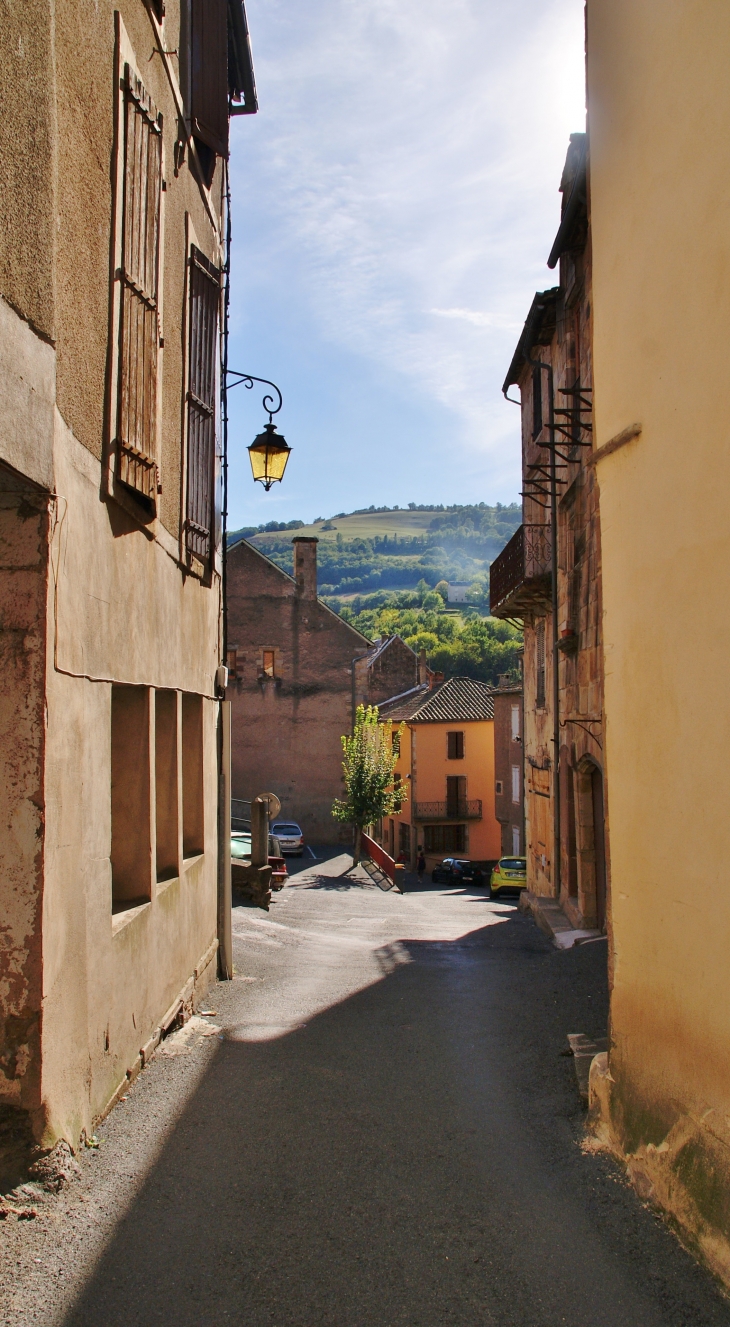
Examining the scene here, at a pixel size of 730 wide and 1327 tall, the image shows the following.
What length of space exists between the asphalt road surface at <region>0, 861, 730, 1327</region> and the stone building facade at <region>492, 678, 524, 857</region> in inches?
941

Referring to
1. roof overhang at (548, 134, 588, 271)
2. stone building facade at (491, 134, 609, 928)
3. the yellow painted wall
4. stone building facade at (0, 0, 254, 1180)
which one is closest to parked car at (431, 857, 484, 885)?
the yellow painted wall

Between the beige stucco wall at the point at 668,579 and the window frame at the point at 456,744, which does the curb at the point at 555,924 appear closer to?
the beige stucco wall at the point at 668,579

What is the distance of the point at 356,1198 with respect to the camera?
429 centimetres

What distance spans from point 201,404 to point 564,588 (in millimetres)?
6884

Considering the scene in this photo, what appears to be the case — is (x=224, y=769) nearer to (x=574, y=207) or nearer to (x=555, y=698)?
(x=555, y=698)

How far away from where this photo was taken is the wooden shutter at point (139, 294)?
532cm

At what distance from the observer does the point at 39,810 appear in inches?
149

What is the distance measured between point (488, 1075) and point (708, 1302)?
2.81 meters

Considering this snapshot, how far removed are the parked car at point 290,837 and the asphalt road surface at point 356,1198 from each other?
2502cm

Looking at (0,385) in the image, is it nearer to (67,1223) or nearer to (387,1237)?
(67,1223)

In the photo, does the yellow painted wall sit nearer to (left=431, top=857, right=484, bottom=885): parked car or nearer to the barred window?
(left=431, top=857, right=484, bottom=885): parked car

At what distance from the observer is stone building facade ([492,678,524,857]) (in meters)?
31.5

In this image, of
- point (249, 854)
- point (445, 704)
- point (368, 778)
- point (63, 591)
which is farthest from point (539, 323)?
point (445, 704)

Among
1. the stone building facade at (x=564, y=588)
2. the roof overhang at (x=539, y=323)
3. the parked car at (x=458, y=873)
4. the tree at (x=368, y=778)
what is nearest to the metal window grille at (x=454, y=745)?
the parked car at (x=458, y=873)
